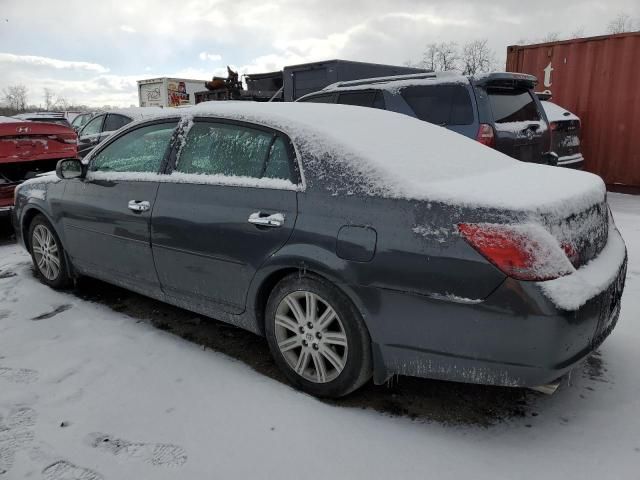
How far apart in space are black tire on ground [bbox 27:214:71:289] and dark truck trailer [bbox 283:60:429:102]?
7.36 m

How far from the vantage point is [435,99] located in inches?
241

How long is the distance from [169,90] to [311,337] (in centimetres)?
2335

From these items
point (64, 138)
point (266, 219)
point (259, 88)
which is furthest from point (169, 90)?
point (266, 219)

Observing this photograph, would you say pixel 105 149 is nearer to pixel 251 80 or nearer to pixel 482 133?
pixel 482 133

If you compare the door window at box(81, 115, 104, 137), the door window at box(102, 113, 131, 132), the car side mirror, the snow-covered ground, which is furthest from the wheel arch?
the door window at box(81, 115, 104, 137)

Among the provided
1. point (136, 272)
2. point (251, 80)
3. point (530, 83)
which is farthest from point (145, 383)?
point (251, 80)

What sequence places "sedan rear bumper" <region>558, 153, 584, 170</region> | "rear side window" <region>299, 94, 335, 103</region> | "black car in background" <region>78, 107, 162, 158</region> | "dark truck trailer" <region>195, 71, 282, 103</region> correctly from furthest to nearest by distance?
"dark truck trailer" <region>195, 71, 282, 103</region>, "black car in background" <region>78, 107, 162, 158</region>, "rear side window" <region>299, 94, 335, 103</region>, "sedan rear bumper" <region>558, 153, 584, 170</region>

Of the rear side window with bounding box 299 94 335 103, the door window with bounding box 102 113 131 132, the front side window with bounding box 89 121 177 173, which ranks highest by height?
the rear side window with bounding box 299 94 335 103

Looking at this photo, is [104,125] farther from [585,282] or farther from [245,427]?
[585,282]

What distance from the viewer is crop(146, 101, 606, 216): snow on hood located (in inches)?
86.5

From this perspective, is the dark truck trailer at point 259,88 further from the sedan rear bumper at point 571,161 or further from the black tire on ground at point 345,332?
the black tire on ground at point 345,332

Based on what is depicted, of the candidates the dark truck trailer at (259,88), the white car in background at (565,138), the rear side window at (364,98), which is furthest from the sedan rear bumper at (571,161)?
the dark truck trailer at (259,88)

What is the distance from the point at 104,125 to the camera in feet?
32.5

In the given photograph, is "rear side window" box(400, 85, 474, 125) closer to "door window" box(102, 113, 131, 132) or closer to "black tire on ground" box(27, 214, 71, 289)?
"black tire on ground" box(27, 214, 71, 289)
